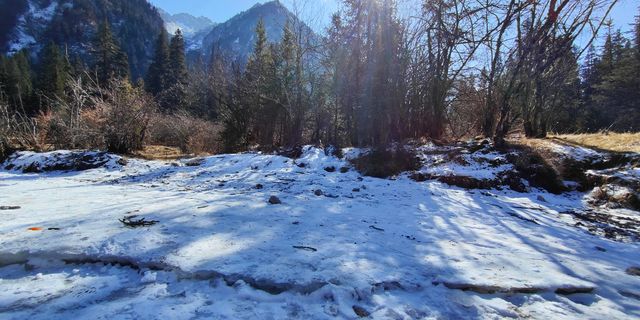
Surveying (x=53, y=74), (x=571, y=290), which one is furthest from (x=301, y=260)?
(x=53, y=74)

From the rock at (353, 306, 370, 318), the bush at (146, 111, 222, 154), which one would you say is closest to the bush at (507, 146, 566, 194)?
the rock at (353, 306, 370, 318)

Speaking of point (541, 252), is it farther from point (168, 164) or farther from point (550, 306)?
point (168, 164)

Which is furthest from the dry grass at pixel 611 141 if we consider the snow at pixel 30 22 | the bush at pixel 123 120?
the snow at pixel 30 22

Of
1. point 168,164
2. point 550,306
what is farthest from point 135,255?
point 168,164

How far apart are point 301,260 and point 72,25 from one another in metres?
100

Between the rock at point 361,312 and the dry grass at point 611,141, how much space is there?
6.66m

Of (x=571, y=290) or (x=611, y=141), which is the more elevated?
(x=611, y=141)

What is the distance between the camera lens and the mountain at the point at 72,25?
247 ft

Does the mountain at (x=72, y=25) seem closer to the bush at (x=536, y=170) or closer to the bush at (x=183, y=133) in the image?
the bush at (x=183, y=133)

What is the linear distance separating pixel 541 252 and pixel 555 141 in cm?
545

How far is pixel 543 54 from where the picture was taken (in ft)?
25.0

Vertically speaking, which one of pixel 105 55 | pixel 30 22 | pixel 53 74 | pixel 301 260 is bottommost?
pixel 301 260

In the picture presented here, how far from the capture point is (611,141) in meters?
6.78

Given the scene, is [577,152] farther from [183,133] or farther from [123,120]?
[183,133]
